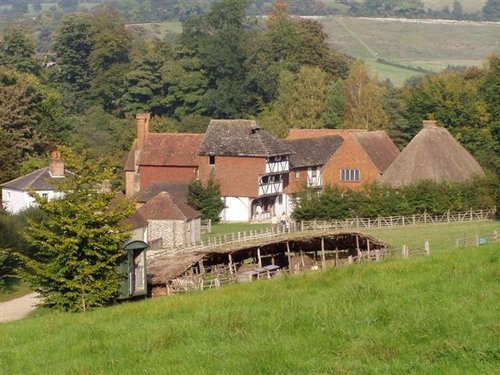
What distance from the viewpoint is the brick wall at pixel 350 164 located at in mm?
74250

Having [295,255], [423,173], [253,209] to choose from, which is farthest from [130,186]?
[295,255]

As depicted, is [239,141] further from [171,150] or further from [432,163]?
[432,163]

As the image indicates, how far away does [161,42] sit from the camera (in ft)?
391

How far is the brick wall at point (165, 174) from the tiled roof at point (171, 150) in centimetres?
41

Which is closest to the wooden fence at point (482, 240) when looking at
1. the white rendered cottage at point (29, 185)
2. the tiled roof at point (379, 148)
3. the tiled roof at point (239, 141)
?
the white rendered cottage at point (29, 185)

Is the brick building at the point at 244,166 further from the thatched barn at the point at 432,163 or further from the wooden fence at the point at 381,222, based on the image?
the wooden fence at the point at 381,222

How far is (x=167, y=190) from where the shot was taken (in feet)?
229

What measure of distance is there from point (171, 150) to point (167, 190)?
7.68 meters

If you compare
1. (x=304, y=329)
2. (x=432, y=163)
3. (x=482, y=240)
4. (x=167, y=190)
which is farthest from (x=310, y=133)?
(x=304, y=329)

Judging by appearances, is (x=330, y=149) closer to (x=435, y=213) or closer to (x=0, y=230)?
(x=435, y=213)

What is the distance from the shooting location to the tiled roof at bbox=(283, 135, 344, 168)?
Answer: 260 ft

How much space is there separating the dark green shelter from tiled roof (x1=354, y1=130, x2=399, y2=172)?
42.2m

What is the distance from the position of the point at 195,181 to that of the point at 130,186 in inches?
391

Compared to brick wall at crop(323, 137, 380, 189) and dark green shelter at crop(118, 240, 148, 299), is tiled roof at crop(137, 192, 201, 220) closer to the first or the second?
brick wall at crop(323, 137, 380, 189)
